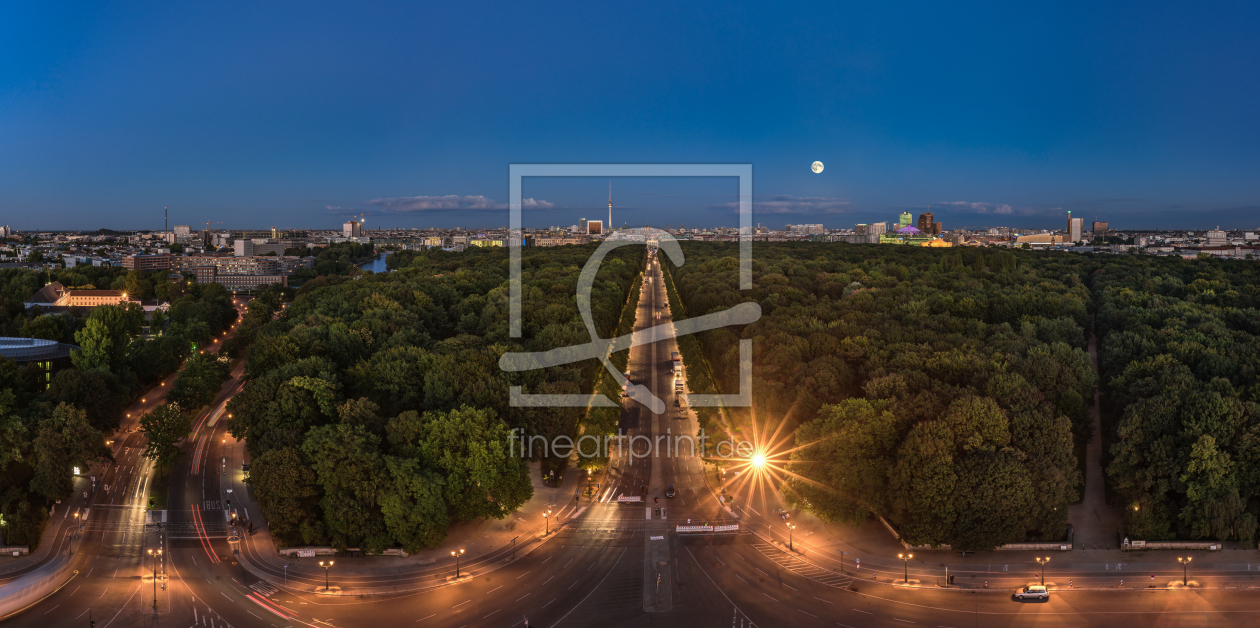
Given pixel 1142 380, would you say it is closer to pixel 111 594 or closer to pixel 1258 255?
pixel 111 594

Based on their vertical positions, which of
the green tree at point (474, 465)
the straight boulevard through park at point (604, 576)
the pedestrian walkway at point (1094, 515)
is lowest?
the straight boulevard through park at point (604, 576)

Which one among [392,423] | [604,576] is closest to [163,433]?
[392,423]

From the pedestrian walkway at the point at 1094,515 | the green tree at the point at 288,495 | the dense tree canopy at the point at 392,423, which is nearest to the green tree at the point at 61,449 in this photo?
the dense tree canopy at the point at 392,423

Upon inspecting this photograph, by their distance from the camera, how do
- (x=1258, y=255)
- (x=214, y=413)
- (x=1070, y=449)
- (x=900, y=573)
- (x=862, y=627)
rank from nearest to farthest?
(x=862, y=627) < (x=900, y=573) < (x=1070, y=449) < (x=214, y=413) < (x=1258, y=255)

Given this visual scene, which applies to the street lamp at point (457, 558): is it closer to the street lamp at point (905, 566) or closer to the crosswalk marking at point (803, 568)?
the crosswalk marking at point (803, 568)

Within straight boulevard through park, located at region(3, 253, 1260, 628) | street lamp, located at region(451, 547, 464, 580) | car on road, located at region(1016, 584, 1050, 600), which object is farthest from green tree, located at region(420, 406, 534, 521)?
car on road, located at region(1016, 584, 1050, 600)

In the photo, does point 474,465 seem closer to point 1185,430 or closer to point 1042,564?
point 1042,564

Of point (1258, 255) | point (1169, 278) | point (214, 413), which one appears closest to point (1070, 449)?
point (214, 413)
